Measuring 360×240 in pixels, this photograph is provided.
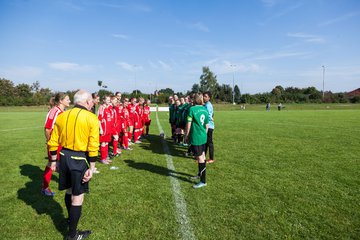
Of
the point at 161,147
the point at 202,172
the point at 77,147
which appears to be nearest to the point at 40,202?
the point at 77,147

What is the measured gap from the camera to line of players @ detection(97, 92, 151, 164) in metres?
8.35

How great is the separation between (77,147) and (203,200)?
2.82 metres

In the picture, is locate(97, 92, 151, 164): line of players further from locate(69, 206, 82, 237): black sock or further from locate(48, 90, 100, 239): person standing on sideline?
locate(69, 206, 82, 237): black sock

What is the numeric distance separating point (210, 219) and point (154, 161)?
14.8 feet

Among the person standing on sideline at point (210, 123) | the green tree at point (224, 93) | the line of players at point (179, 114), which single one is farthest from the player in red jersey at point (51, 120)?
the green tree at point (224, 93)

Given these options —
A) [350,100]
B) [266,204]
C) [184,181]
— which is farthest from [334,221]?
[350,100]

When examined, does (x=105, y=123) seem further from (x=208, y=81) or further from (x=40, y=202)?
(x=208, y=81)

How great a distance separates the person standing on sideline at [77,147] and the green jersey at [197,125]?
2839mm

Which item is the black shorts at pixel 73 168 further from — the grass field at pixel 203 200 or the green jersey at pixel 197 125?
the green jersey at pixel 197 125

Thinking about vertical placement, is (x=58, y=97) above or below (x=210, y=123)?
above

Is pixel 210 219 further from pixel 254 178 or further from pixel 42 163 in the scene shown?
pixel 42 163

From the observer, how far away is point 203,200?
17.5ft

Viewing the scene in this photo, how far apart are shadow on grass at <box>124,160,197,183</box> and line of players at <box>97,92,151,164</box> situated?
927mm

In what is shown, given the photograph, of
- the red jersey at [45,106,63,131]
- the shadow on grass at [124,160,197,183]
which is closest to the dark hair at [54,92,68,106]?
the red jersey at [45,106,63,131]
